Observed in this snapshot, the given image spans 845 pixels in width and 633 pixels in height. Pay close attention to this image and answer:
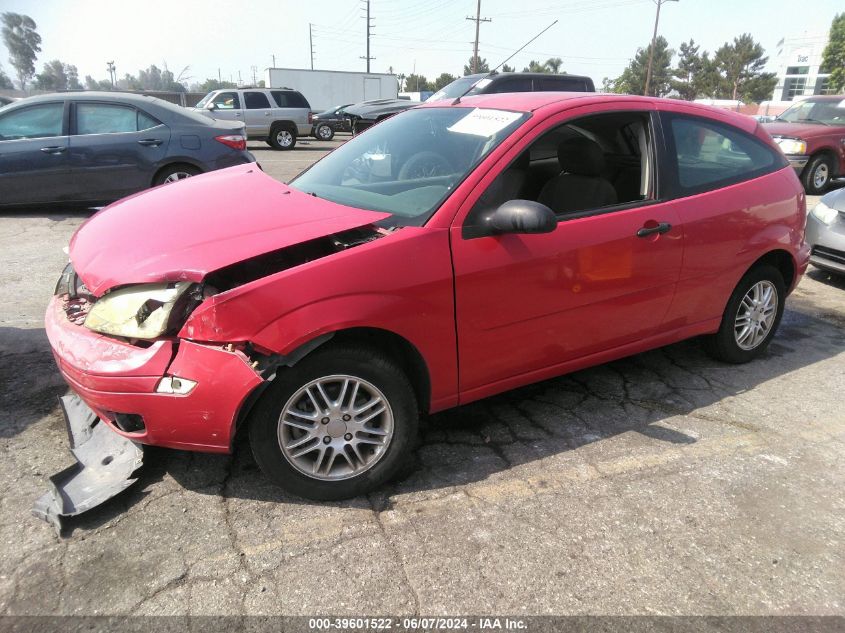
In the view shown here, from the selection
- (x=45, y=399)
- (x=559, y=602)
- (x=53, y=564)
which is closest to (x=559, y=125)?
(x=559, y=602)

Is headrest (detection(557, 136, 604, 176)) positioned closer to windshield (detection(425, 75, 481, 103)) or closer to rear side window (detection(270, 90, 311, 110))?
windshield (detection(425, 75, 481, 103))

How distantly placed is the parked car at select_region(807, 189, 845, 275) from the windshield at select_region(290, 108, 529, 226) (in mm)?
4216

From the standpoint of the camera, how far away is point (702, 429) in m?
3.27

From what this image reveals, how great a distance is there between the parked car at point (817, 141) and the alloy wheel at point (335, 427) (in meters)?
11.0

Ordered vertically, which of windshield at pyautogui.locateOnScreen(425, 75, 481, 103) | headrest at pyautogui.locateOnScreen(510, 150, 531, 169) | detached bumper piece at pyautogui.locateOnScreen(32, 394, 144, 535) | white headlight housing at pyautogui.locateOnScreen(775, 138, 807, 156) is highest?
windshield at pyautogui.locateOnScreen(425, 75, 481, 103)

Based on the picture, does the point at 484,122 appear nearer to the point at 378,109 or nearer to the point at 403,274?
the point at 403,274

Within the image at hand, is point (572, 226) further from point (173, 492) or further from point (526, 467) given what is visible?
point (173, 492)

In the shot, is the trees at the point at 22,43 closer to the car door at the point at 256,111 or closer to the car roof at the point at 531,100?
the car door at the point at 256,111

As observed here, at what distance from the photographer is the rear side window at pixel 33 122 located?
744 centimetres

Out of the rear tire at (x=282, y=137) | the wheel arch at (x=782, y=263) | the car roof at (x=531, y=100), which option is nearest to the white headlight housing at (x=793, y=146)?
the wheel arch at (x=782, y=263)

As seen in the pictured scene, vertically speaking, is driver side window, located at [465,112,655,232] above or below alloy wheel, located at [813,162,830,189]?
above

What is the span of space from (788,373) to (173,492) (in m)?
3.82

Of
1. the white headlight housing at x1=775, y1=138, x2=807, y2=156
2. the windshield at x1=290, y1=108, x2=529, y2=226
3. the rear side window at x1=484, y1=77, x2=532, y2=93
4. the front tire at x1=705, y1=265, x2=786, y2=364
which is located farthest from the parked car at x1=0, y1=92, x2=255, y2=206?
the white headlight housing at x1=775, y1=138, x2=807, y2=156

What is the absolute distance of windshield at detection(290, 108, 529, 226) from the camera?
9.45 feet
